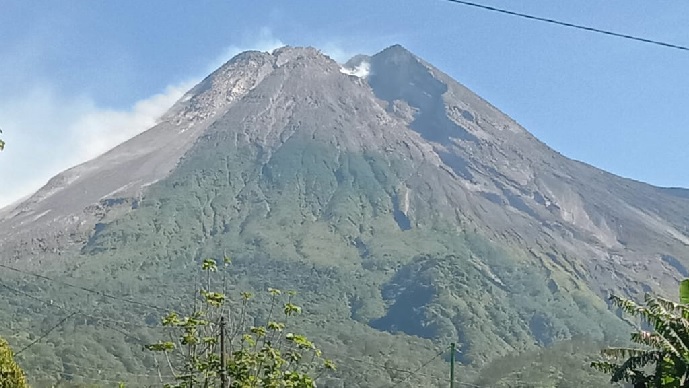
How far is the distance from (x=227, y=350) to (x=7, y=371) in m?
4.27

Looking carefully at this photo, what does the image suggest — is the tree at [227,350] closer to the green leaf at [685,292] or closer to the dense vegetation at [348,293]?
the green leaf at [685,292]

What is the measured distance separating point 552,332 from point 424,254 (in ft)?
102

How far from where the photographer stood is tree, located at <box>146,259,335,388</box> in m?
9.23

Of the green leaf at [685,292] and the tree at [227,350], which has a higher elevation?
the green leaf at [685,292]

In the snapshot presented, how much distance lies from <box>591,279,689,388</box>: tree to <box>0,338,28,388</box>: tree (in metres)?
8.82

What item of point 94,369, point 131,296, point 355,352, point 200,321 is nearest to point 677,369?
point 200,321

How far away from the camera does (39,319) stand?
486 feet

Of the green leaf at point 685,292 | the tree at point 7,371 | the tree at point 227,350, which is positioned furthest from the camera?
Answer: the tree at point 7,371

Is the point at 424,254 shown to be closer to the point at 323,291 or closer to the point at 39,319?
the point at 323,291

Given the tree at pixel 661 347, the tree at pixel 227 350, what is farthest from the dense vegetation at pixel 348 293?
the tree at pixel 227 350

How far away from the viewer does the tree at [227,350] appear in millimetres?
9227

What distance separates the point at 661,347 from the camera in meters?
14.3

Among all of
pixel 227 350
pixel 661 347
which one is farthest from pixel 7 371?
pixel 661 347

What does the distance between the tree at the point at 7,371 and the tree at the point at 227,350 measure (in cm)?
337
